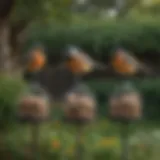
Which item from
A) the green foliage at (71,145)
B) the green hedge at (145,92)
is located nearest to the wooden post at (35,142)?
the green foliage at (71,145)

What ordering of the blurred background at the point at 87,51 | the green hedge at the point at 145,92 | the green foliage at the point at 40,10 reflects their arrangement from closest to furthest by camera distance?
the blurred background at the point at 87,51 → the green foliage at the point at 40,10 → the green hedge at the point at 145,92

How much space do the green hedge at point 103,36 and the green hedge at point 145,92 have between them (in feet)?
0.63

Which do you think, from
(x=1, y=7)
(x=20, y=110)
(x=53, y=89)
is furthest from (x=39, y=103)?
(x=53, y=89)

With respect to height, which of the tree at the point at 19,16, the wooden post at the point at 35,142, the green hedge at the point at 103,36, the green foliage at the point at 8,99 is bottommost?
the wooden post at the point at 35,142

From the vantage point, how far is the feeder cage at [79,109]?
69.7 inches

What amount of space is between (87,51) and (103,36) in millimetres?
142

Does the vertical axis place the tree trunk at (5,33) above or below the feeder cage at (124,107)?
above

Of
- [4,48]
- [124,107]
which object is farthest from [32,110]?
[4,48]

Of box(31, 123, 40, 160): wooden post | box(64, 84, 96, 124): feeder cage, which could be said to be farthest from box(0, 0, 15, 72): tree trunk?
box(64, 84, 96, 124): feeder cage

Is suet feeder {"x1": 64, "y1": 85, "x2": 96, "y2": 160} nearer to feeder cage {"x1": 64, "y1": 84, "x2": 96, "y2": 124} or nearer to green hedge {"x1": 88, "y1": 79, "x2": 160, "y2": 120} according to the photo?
feeder cage {"x1": 64, "y1": 84, "x2": 96, "y2": 124}

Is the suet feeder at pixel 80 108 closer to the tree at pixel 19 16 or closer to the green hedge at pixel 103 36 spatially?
the tree at pixel 19 16

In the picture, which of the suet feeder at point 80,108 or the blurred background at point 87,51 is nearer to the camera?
the suet feeder at point 80,108

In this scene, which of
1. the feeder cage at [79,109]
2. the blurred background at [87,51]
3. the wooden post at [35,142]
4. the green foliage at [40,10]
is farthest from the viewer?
the green foliage at [40,10]

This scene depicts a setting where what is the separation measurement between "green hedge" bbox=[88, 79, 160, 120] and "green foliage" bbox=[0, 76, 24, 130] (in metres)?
0.99
